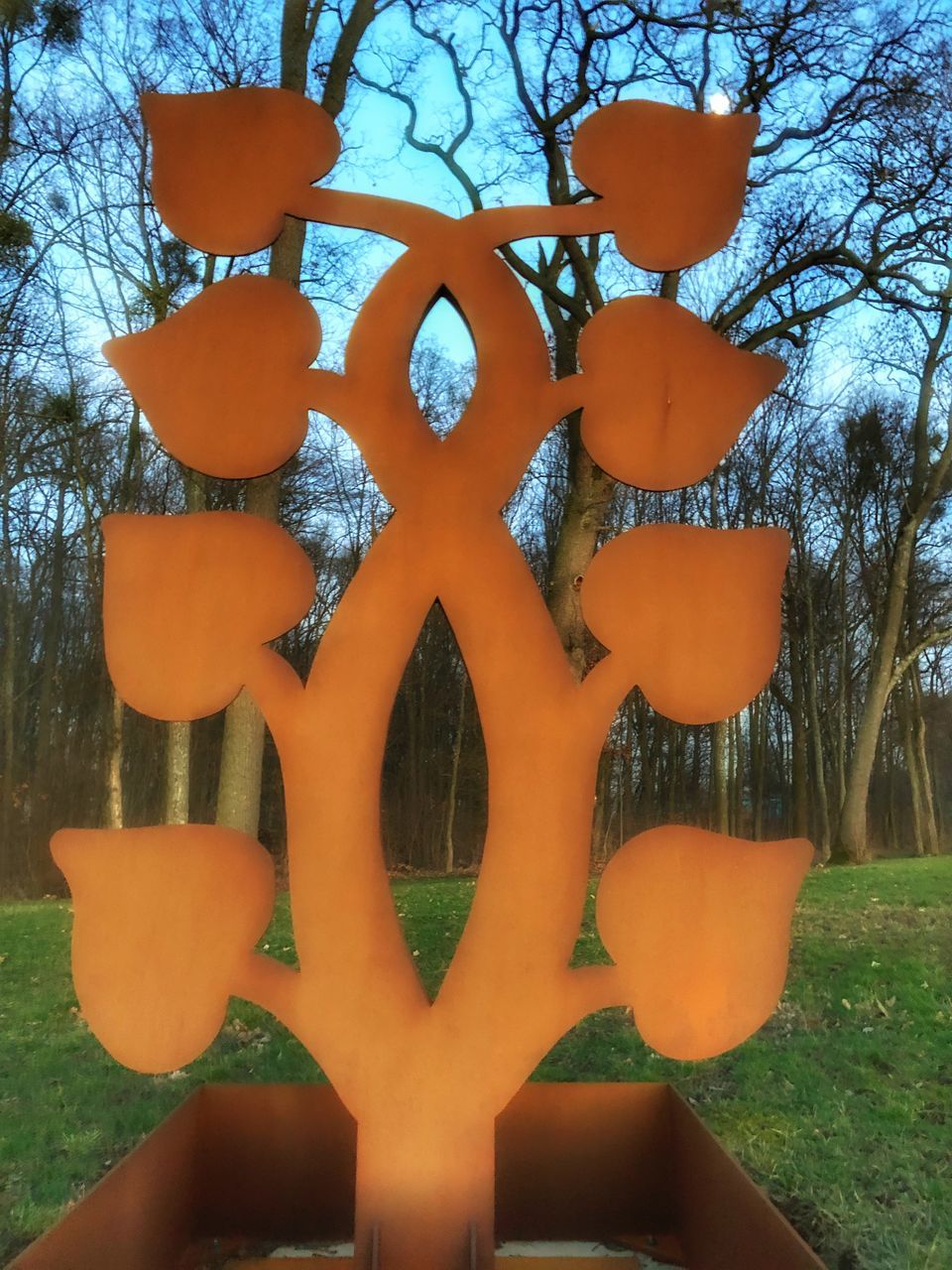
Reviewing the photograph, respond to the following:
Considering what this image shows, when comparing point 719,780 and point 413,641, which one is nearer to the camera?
point 413,641

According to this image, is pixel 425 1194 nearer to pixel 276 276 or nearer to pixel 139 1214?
pixel 139 1214

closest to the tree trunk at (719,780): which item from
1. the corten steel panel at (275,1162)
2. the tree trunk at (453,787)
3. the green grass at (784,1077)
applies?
the green grass at (784,1077)

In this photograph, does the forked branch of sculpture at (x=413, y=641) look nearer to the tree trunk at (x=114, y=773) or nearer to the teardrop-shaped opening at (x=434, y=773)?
the teardrop-shaped opening at (x=434, y=773)

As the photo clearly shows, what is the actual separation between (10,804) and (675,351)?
5.20 metres

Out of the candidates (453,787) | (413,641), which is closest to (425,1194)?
(413,641)

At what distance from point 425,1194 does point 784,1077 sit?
1.87 metres

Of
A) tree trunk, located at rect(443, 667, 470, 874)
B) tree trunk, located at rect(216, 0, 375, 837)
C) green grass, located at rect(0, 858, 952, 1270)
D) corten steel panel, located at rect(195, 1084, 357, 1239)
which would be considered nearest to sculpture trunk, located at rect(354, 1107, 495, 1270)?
corten steel panel, located at rect(195, 1084, 357, 1239)

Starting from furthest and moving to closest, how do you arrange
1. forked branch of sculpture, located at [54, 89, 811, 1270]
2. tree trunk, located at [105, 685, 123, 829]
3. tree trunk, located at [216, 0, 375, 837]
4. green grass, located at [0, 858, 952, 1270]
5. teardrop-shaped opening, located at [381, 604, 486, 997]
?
teardrop-shaped opening, located at [381, 604, 486, 997]
tree trunk, located at [105, 685, 123, 829]
tree trunk, located at [216, 0, 375, 837]
green grass, located at [0, 858, 952, 1270]
forked branch of sculpture, located at [54, 89, 811, 1270]

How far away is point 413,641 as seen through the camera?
1855 millimetres

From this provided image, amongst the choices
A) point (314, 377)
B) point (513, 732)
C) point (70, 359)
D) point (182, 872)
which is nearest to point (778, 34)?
point (70, 359)

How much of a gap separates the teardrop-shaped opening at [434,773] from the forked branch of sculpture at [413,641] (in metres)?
3.80

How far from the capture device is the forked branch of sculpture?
5.61 ft

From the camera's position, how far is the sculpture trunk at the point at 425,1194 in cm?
165

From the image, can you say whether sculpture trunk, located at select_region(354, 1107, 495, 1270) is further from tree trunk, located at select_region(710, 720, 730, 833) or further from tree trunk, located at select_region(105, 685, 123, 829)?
tree trunk, located at select_region(710, 720, 730, 833)
